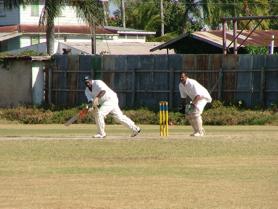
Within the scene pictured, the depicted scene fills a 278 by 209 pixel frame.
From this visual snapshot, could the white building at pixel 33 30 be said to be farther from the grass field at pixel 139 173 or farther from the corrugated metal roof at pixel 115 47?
the grass field at pixel 139 173

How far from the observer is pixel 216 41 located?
47469 mm

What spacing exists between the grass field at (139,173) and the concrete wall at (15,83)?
18596 millimetres

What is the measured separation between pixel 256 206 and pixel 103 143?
1047cm

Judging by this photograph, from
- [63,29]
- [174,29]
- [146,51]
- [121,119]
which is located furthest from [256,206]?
[174,29]

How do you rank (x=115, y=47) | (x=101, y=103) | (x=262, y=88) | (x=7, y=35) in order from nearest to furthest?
(x=101, y=103), (x=262, y=88), (x=115, y=47), (x=7, y=35)

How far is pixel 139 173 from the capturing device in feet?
55.0

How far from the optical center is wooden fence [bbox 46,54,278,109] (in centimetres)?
3744

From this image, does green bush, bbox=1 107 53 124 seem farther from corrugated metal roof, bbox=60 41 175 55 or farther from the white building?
the white building

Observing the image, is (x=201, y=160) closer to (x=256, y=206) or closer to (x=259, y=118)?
(x=256, y=206)

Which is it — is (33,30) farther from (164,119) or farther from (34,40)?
(164,119)

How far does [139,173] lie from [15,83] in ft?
89.6

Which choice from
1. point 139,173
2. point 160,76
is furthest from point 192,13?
point 139,173

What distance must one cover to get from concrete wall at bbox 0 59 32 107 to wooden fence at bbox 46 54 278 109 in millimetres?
1034

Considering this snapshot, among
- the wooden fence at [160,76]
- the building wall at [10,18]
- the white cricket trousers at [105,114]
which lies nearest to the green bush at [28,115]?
the wooden fence at [160,76]
